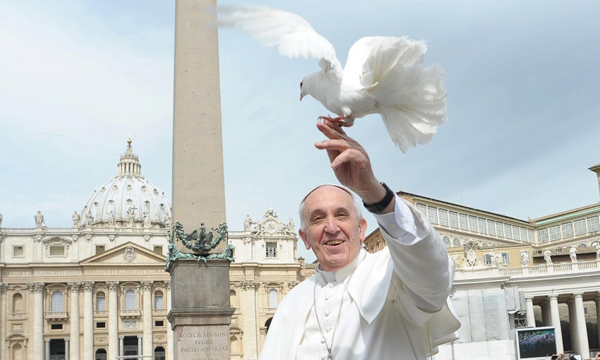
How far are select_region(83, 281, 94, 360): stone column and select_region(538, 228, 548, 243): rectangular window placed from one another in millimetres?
40486

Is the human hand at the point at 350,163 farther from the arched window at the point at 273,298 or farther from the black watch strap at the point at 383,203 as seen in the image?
the arched window at the point at 273,298

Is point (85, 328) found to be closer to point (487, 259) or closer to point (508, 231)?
point (487, 259)

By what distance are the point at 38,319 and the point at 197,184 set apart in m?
60.4

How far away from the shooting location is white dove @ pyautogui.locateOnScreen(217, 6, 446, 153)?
221 centimetres

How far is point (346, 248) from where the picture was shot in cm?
299

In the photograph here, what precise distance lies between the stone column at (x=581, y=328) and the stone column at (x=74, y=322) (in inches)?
1657

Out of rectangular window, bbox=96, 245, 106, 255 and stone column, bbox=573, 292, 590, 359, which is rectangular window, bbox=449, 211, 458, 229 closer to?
stone column, bbox=573, 292, 590, 359

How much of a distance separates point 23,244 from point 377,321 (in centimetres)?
7089

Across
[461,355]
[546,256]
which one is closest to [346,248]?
[461,355]

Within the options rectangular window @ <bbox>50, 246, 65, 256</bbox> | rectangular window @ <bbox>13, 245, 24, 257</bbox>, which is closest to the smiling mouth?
rectangular window @ <bbox>13, 245, 24, 257</bbox>

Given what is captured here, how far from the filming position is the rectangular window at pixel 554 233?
218 feet

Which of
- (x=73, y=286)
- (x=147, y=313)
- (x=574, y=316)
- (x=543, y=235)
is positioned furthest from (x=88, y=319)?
(x=543, y=235)

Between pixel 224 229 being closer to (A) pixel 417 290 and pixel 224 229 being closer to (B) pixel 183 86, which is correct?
(B) pixel 183 86

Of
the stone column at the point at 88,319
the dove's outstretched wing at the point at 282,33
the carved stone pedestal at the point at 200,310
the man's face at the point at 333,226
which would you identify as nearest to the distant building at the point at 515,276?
the carved stone pedestal at the point at 200,310
